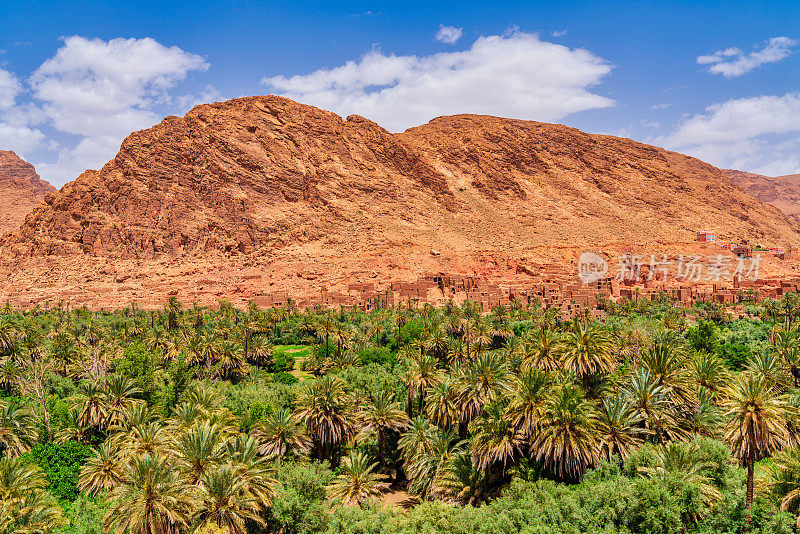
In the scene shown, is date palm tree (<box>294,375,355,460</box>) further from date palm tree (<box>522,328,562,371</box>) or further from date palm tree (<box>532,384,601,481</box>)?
date palm tree (<box>532,384,601,481</box>)

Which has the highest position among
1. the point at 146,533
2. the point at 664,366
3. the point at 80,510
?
the point at 664,366

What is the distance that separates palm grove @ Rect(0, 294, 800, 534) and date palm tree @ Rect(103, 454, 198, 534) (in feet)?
0.21

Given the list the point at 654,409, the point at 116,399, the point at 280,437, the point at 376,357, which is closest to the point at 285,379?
the point at 376,357

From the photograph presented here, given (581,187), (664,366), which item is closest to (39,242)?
(664,366)

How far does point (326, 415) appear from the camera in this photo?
2880 centimetres

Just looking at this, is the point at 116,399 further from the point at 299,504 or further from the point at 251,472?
the point at 299,504

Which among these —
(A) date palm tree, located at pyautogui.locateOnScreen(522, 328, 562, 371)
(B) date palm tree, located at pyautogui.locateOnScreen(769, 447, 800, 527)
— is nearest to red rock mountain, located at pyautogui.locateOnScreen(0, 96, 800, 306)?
(A) date palm tree, located at pyautogui.locateOnScreen(522, 328, 562, 371)

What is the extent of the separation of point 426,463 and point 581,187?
144 metres

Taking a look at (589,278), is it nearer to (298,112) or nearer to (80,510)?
(298,112)

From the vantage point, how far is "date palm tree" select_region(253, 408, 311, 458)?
2712 cm

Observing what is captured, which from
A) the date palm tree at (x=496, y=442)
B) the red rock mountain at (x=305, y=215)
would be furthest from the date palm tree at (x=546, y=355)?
the red rock mountain at (x=305, y=215)

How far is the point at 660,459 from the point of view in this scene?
2062 cm

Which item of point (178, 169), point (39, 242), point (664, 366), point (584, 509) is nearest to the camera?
point (584, 509)

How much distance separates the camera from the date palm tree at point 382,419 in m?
30.0
